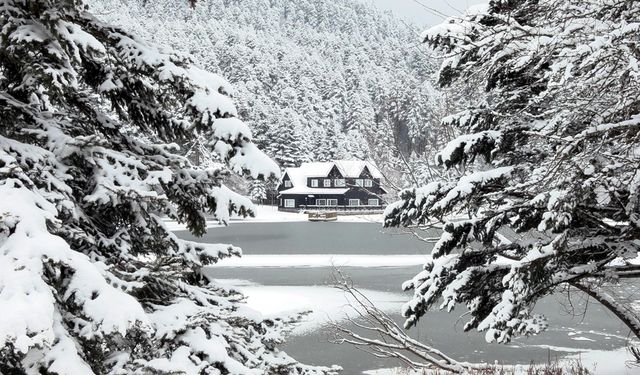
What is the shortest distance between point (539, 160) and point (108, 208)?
541 cm

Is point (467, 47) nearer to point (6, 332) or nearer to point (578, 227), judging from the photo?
point (578, 227)

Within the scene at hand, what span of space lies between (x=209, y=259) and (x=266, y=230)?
51467 millimetres

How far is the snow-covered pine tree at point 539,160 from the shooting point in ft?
16.6

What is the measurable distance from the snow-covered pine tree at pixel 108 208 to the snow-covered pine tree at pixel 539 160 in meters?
3.08

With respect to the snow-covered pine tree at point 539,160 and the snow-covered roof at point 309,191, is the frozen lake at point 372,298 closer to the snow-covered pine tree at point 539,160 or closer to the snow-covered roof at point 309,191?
the snow-covered pine tree at point 539,160

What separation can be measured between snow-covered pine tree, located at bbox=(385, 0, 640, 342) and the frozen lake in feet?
4.03

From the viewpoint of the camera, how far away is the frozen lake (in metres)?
14.8

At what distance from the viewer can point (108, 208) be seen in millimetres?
3680

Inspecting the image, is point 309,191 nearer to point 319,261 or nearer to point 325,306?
point 319,261

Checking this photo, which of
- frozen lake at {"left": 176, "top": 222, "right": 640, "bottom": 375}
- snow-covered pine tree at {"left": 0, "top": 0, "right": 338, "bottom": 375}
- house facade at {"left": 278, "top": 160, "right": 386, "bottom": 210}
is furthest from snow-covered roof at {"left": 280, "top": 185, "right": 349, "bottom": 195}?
snow-covered pine tree at {"left": 0, "top": 0, "right": 338, "bottom": 375}

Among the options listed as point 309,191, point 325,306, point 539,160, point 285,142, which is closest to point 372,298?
point 325,306

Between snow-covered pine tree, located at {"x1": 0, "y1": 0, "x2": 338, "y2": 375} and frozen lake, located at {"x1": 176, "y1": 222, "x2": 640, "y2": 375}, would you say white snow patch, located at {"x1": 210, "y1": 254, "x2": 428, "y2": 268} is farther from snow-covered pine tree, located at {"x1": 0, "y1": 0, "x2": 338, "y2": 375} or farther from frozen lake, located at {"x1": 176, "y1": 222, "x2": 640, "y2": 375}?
snow-covered pine tree, located at {"x1": 0, "y1": 0, "x2": 338, "y2": 375}

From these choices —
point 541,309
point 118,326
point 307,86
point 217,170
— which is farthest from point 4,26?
point 307,86

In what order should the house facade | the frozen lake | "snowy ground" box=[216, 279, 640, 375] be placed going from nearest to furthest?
"snowy ground" box=[216, 279, 640, 375]
the frozen lake
the house facade
